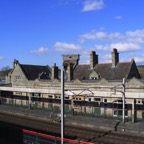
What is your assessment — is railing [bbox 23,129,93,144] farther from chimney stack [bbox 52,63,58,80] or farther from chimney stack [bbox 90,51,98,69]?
chimney stack [bbox 90,51,98,69]

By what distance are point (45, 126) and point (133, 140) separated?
33.8ft

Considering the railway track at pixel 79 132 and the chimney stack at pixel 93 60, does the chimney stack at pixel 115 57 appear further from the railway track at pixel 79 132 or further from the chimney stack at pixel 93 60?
the railway track at pixel 79 132

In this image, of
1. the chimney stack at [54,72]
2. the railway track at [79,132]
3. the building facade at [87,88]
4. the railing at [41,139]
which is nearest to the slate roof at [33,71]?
the building facade at [87,88]

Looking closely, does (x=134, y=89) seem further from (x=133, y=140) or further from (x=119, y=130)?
(x=133, y=140)

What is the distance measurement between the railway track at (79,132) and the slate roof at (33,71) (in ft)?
54.2

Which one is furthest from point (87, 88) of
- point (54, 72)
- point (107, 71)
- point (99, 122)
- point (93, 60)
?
point (54, 72)

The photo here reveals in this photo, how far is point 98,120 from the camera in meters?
31.2

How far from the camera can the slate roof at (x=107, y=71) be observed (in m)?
42.2

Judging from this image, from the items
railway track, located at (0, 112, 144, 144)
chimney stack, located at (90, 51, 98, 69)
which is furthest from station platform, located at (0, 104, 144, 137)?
chimney stack, located at (90, 51, 98, 69)

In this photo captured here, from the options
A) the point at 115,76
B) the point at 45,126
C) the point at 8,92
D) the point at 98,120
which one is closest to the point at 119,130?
the point at 98,120

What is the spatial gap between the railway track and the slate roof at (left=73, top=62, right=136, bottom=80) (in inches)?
505

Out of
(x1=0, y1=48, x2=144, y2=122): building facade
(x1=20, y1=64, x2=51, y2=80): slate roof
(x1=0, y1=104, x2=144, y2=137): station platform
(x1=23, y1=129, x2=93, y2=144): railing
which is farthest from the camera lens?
(x1=20, y1=64, x2=51, y2=80): slate roof

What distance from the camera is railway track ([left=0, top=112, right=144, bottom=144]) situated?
23884mm

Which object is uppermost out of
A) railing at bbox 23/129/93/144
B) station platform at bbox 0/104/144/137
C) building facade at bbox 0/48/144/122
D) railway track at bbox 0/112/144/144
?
building facade at bbox 0/48/144/122
